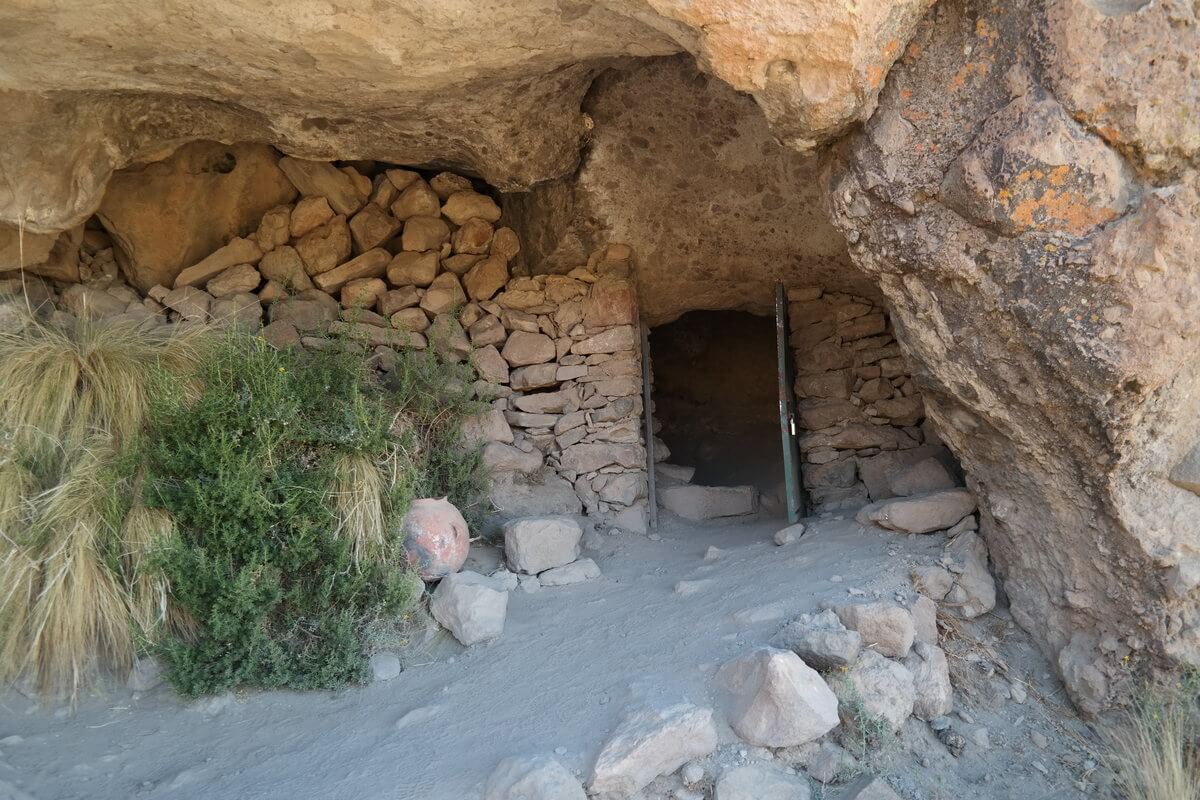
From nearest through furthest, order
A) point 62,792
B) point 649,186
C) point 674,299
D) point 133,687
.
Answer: point 62,792
point 133,687
point 649,186
point 674,299

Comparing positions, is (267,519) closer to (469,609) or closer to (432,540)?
(432,540)

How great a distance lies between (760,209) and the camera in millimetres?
4613

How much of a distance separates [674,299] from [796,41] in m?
2.55

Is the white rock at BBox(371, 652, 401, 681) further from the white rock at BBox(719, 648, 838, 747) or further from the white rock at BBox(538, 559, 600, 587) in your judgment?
the white rock at BBox(719, 648, 838, 747)

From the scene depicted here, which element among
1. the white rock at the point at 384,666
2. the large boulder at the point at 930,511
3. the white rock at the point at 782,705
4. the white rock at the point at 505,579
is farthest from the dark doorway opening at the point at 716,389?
the white rock at the point at 782,705

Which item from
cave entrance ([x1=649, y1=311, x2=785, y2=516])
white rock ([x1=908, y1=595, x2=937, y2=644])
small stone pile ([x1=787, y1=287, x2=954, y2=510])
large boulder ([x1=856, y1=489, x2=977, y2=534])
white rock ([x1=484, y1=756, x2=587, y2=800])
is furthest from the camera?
cave entrance ([x1=649, y1=311, x2=785, y2=516])

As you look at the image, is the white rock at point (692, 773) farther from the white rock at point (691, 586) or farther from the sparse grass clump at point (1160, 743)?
the sparse grass clump at point (1160, 743)

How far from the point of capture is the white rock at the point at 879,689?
2.93m

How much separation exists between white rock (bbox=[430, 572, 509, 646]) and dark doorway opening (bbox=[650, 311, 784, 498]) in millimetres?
2865

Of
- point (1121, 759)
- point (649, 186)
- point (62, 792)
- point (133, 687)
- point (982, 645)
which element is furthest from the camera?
point (649, 186)

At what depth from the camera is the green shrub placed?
310 centimetres

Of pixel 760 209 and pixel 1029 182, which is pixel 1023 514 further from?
pixel 760 209

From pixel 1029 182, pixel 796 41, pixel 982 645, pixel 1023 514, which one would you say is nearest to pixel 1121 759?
pixel 982 645

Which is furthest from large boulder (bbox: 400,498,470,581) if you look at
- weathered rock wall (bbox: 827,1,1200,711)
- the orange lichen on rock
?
the orange lichen on rock
